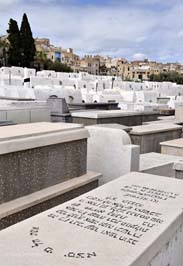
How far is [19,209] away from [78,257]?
152 cm

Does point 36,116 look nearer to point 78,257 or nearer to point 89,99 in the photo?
point 78,257

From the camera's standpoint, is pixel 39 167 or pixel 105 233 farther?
pixel 39 167

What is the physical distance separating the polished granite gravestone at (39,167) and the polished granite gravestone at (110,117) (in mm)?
3216

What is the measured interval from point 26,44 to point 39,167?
193 ft

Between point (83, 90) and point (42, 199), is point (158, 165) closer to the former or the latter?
point (42, 199)

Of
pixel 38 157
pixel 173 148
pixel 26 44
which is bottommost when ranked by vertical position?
pixel 173 148

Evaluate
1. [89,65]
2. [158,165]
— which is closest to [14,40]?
[158,165]

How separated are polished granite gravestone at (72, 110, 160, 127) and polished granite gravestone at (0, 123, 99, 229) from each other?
10.6 feet

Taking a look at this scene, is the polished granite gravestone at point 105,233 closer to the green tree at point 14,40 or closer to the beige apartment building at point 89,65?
the green tree at point 14,40

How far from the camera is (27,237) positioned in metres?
1.81

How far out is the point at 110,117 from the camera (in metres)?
7.46

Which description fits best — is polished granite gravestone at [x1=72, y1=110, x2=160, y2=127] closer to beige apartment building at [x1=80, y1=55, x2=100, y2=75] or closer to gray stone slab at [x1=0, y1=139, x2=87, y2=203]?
gray stone slab at [x1=0, y1=139, x2=87, y2=203]

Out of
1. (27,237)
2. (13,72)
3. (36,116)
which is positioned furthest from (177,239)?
(13,72)

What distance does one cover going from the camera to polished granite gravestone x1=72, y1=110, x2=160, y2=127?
23.8 feet
